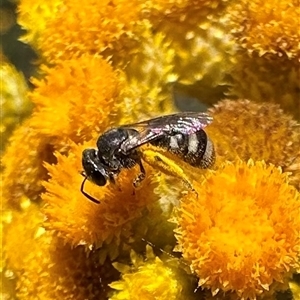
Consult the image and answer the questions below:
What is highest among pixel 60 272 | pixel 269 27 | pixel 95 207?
pixel 269 27

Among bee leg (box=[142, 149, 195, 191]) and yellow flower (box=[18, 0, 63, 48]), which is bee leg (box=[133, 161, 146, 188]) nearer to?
bee leg (box=[142, 149, 195, 191])

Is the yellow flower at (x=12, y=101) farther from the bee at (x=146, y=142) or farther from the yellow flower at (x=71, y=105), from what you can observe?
the bee at (x=146, y=142)

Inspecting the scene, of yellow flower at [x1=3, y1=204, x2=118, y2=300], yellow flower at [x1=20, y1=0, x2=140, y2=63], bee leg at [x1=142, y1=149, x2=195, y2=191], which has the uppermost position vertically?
yellow flower at [x1=20, y1=0, x2=140, y2=63]

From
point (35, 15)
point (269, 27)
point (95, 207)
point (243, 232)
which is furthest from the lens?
point (35, 15)

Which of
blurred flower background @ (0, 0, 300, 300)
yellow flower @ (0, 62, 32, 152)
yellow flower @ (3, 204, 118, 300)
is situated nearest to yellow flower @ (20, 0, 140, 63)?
blurred flower background @ (0, 0, 300, 300)

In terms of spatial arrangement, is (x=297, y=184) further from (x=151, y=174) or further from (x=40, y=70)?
(x=40, y=70)

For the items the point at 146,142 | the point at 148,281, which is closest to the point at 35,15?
the point at 146,142

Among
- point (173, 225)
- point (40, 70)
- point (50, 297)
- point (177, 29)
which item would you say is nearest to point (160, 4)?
point (177, 29)

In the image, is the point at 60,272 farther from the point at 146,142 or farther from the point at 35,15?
the point at 35,15
